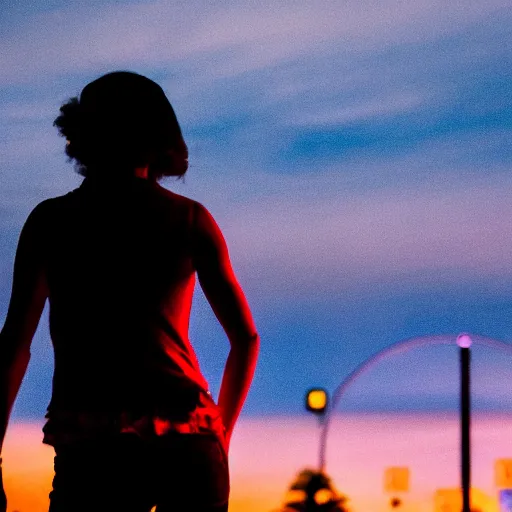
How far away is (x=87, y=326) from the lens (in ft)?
7.87

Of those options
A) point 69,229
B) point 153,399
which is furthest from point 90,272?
point 153,399

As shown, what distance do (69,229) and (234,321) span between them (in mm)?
411

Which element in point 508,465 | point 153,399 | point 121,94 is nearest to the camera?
point 153,399

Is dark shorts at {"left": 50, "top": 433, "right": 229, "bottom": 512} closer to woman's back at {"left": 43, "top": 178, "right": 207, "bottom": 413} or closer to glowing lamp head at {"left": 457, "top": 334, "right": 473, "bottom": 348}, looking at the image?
woman's back at {"left": 43, "top": 178, "right": 207, "bottom": 413}

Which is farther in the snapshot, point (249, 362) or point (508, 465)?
point (508, 465)

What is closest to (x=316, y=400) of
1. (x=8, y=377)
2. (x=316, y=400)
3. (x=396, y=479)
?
(x=316, y=400)

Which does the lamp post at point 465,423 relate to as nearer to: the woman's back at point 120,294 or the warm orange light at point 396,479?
the warm orange light at point 396,479

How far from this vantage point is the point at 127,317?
2395 millimetres

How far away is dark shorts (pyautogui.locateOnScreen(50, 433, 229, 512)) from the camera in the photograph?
7.68 ft

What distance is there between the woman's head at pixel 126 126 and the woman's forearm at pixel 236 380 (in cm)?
45

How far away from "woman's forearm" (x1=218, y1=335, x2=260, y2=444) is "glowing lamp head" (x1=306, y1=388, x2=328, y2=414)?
11.4 m

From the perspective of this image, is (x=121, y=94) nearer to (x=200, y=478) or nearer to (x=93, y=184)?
(x=93, y=184)

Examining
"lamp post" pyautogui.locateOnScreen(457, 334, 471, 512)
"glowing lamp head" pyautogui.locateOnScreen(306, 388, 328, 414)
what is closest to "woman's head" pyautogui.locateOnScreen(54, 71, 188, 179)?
"glowing lamp head" pyautogui.locateOnScreen(306, 388, 328, 414)

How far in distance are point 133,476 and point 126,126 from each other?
75 centimetres
